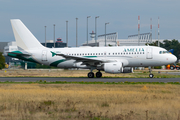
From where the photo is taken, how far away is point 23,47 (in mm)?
40312

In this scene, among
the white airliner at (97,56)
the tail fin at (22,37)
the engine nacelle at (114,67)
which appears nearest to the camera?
the engine nacelle at (114,67)

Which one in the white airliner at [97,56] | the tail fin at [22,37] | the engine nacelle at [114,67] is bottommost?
the engine nacelle at [114,67]

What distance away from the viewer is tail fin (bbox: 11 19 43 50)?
4038 centimetres

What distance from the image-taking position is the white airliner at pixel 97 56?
36031 mm

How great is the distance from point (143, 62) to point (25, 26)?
17.7 meters

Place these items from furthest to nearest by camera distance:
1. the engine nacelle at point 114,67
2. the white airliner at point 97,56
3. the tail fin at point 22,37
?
the tail fin at point 22,37 < the white airliner at point 97,56 < the engine nacelle at point 114,67

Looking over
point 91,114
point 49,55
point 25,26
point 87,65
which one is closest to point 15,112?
point 91,114

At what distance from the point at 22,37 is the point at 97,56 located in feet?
37.5

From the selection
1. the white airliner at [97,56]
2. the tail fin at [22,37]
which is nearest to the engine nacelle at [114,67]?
the white airliner at [97,56]

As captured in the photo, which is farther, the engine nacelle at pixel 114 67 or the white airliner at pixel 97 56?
the white airliner at pixel 97 56

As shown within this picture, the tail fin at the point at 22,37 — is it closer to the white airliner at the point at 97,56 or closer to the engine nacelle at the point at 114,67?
the white airliner at the point at 97,56

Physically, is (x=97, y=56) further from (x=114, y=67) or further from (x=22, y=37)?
(x=22, y=37)

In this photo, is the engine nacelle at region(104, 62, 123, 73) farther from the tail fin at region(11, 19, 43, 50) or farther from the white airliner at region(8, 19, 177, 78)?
the tail fin at region(11, 19, 43, 50)

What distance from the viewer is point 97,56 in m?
37.5
